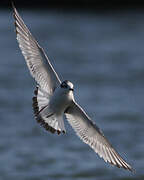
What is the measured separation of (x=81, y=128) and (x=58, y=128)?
1.36ft

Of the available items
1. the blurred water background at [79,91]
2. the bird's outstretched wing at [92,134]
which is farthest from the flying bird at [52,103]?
the blurred water background at [79,91]

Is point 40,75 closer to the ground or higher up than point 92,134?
higher up

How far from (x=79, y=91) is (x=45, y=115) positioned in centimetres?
723

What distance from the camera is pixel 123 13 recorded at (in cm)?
2186

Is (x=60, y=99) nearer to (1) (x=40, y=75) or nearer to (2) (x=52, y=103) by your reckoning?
(2) (x=52, y=103)

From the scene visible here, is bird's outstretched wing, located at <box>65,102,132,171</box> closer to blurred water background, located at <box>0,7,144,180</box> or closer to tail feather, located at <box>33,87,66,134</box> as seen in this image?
tail feather, located at <box>33,87,66,134</box>

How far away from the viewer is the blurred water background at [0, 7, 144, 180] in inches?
444

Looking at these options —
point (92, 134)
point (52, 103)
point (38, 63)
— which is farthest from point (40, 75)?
point (92, 134)

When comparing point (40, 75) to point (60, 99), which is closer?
point (60, 99)

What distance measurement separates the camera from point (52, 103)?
7.45 m

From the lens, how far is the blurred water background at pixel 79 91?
11266mm

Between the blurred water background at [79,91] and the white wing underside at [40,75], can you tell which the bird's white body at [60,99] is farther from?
the blurred water background at [79,91]

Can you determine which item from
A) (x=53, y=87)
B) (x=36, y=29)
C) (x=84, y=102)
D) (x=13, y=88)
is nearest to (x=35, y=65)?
(x=53, y=87)

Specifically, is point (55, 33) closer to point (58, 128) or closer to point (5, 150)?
point (5, 150)
